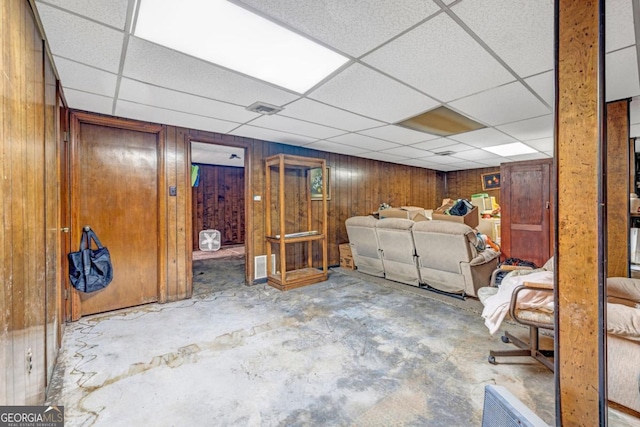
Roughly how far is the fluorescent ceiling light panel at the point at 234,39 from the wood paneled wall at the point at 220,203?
6.40 m

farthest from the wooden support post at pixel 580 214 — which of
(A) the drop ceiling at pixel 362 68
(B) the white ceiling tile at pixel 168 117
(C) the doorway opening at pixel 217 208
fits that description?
(C) the doorway opening at pixel 217 208

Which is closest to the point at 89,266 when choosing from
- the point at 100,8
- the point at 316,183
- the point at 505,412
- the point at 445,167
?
the point at 100,8

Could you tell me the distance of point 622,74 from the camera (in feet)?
7.27

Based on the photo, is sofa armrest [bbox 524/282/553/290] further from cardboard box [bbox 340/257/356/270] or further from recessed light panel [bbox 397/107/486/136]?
cardboard box [bbox 340/257/356/270]

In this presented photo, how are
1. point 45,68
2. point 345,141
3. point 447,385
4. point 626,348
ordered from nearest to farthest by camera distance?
point 626,348 < point 45,68 < point 447,385 < point 345,141

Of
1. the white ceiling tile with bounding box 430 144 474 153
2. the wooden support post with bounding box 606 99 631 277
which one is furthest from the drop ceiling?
the white ceiling tile with bounding box 430 144 474 153

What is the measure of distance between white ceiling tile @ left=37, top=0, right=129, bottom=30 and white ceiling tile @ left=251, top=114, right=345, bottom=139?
70.8 inches

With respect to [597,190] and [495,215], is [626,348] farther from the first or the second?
[495,215]

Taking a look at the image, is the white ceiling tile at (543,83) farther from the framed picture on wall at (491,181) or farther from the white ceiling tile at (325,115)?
the framed picture on wall at (491,181)

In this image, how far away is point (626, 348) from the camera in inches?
64.6

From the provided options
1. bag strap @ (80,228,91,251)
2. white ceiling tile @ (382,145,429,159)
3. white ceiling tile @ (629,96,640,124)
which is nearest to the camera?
white ceiling tile @ (629,96,640,124)

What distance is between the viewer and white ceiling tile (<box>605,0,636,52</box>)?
4.75ft

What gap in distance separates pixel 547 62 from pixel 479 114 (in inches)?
47.5

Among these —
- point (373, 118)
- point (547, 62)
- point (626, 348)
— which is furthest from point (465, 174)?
point (626, 348)
